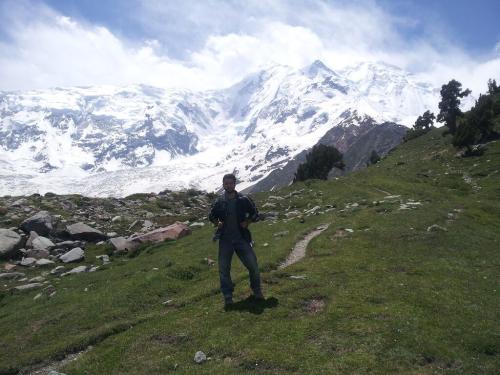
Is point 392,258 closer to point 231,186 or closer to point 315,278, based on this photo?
point 315,278

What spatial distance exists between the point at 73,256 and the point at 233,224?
21686mm

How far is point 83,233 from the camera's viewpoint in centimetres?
4272

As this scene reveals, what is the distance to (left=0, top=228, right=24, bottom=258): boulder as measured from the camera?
122 ft

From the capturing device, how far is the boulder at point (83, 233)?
140 ft

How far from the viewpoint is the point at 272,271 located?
991 inches

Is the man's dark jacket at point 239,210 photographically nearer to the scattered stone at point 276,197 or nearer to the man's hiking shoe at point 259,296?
the man's hiking shoe at point 259,296

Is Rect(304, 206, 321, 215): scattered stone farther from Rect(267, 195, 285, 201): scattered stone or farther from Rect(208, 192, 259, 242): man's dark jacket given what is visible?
Rect(208, 192, 259, 242): man's dark jacket

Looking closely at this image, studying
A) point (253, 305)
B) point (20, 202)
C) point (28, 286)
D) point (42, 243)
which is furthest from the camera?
point (20, 202)

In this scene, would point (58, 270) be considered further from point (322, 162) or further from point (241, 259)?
point (322, 162)

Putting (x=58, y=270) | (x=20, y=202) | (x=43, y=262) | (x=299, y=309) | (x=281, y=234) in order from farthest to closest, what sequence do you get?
(x=20, y=202)
(x=281, y=234)
(x=43, y=262)
(x=58, y=270)
(x=299, y=309)

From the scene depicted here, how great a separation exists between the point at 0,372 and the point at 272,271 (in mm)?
12924

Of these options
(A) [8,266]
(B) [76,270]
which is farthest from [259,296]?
(A) [8,266]

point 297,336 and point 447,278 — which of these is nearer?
point 297,336

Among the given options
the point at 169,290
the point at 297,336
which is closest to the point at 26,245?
the point at 169,290
